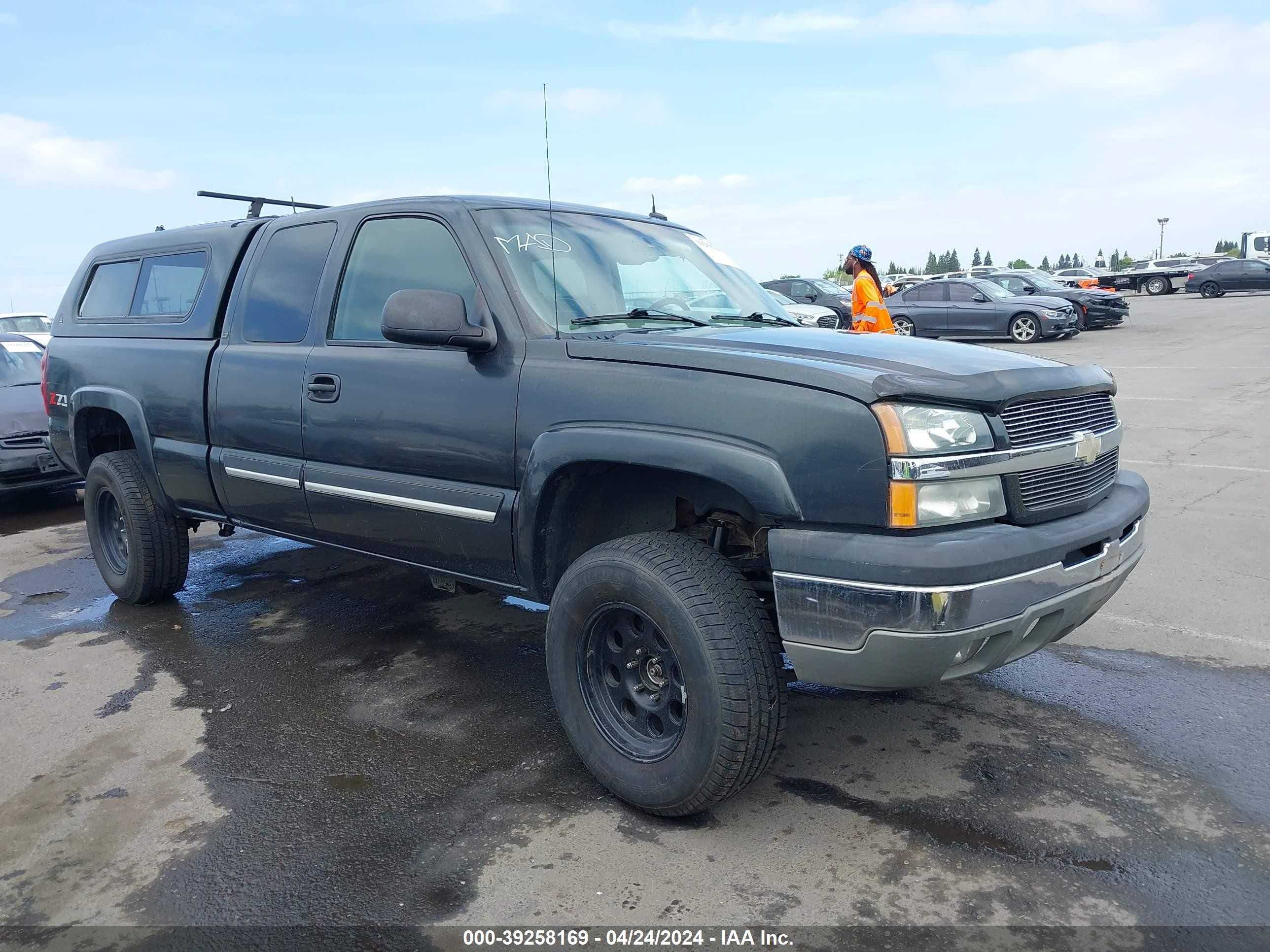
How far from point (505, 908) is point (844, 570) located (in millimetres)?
1238

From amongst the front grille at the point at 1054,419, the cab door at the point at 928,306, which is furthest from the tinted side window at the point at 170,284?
the cab door at the point at 928,306

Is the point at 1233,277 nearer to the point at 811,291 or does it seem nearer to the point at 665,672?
the point at 811,291

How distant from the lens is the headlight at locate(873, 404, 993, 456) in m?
2.52

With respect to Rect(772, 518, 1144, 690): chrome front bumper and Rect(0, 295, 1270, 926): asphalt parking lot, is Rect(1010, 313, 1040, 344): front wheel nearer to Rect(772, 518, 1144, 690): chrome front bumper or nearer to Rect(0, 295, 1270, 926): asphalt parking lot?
Rect(0, 295, 1270, 926): asphalt parking lot

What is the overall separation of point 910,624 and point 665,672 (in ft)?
2.72

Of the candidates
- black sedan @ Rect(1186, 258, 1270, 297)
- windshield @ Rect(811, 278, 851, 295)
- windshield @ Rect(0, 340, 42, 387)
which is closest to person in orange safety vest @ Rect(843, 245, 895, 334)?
windshield @ Rect(0, 340, 42, 387)

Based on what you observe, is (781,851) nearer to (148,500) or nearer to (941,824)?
(941,824)

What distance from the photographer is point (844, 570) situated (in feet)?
8.30

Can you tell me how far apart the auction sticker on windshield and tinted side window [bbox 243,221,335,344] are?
1.57 metres

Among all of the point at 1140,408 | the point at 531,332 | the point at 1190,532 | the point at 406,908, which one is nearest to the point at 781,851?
the point at 406,908

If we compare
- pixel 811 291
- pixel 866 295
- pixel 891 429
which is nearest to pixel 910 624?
pixel 891 429

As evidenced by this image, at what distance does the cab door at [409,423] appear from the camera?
3316mm

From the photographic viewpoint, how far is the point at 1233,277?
34281 millimetres

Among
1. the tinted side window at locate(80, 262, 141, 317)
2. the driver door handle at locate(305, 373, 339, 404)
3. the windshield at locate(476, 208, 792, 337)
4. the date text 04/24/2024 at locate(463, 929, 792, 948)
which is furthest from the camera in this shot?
the tinted side window at locate(80, 262, 141, 317)
